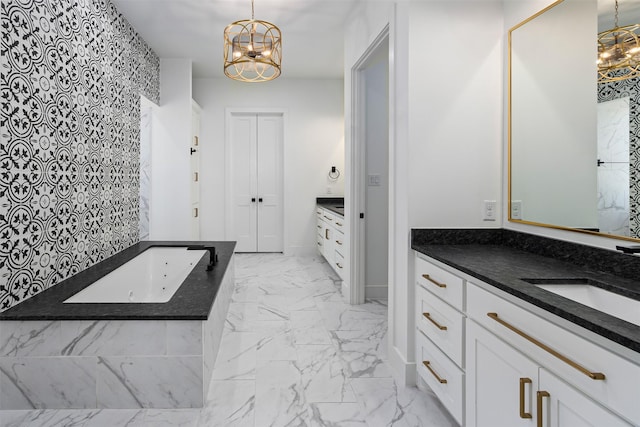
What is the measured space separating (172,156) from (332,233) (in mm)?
2148

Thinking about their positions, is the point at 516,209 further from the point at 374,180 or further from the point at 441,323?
the point at 374,180

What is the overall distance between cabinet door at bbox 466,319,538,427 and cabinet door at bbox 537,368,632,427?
0.14 feet

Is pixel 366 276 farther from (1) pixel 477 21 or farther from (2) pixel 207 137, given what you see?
(2) pixel 207 137

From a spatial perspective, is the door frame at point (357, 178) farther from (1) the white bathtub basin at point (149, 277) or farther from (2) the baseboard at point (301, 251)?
(2) the baseboard at point (301, 251)

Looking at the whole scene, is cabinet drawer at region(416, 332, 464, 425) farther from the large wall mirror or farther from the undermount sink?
the large wall mirror

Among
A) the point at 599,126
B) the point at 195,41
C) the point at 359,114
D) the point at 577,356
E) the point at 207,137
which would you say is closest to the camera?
the point at 577,356

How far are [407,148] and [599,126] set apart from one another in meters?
0.81

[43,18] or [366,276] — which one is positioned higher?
[43,18]

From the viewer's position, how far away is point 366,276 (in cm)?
371

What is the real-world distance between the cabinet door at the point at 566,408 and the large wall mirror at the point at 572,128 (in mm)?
703

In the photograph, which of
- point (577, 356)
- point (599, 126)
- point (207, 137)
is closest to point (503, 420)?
point (577, 356)

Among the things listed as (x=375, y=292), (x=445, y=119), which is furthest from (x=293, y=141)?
(x=445, y=119)

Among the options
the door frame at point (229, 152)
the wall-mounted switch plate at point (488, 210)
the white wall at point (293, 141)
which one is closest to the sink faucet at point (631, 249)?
the wall-mounted switch plate at point (488, 210)

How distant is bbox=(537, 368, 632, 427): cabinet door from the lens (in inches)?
35.8
